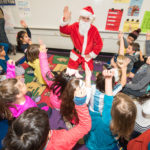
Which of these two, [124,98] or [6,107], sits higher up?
[124,98]

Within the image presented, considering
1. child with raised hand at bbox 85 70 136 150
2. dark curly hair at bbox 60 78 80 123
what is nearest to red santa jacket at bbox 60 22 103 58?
dark curly hair at bbox 60 78 80 123

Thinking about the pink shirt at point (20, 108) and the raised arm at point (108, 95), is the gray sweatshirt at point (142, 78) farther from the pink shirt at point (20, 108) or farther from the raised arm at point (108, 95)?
the pink shirt at point (20, 108)

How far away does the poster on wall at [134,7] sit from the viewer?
258 centimetres

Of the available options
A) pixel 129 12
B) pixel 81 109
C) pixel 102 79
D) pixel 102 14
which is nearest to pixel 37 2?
pixel 102 14

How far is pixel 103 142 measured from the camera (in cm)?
123

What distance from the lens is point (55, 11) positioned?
3.02m

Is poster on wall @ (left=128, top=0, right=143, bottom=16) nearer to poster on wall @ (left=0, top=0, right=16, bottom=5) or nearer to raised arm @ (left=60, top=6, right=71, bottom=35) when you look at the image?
raised arm @ (left=60, top=6, right=71, bottom=35)

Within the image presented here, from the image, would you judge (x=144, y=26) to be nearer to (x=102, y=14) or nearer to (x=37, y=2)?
(x=102, y=14)

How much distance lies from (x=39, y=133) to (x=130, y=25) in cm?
303

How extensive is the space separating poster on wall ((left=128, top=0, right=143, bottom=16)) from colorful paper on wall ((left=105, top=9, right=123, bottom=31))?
195 mm

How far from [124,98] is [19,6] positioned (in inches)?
136

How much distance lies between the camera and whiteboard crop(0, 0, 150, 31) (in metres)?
2.71

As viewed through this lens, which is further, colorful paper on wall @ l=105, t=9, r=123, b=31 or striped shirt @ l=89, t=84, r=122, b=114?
colorful paper on wall @ l=105, t=9, r=123, b=31

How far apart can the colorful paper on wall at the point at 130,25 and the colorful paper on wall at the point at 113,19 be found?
6.7 inches
